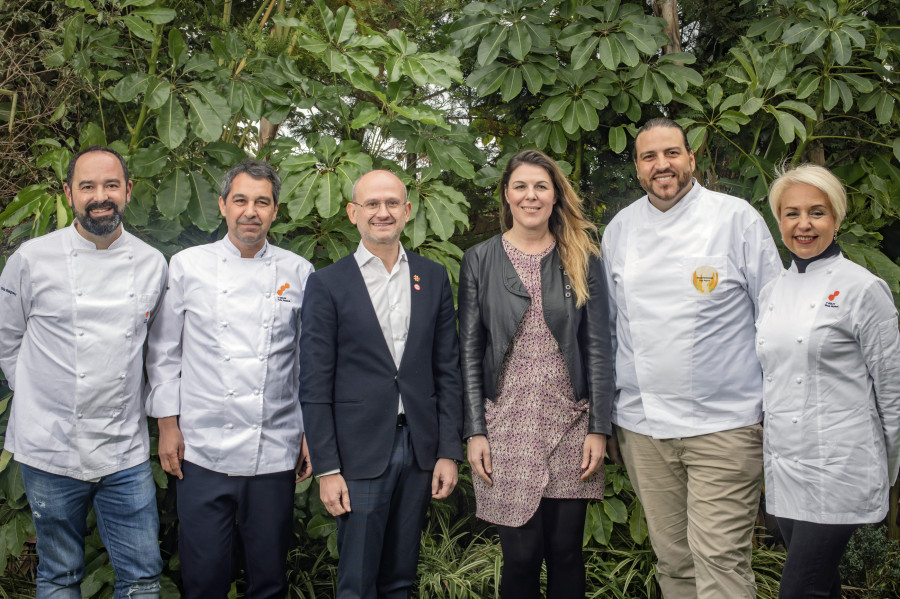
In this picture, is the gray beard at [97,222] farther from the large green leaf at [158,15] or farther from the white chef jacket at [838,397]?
the white chef jacket at [838,397]

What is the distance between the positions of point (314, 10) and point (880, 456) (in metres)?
3.07

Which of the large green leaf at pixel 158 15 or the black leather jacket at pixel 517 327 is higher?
the large green leaf at pixel 158 15

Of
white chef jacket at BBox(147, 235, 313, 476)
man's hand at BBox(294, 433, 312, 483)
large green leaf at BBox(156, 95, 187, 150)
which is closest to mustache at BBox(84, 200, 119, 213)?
white chef jacket at BBox(147, 235, 313, 476)

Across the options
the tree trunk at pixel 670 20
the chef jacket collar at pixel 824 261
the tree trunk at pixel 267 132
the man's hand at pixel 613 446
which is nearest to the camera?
the chef jacket collar at pixel 824 261

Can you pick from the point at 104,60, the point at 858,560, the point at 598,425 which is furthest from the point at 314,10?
the point at 858,560

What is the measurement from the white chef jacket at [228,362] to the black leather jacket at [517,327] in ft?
2.02

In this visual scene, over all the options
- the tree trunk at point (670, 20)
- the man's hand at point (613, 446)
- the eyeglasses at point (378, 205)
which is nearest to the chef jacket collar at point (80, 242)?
the eyeglasses at point (378, 205)

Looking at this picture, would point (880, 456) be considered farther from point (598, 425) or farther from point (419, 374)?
point (419, 374)

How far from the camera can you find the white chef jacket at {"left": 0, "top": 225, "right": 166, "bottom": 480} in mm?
2332

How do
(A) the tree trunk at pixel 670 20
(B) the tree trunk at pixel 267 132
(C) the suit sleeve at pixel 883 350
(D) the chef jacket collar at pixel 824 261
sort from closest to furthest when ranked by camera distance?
1. (C) the suit sleeve at pixel 883 350
2. (D) the chef jacket collar at pixel 824 261
3. (A) the tree trunk at pixel 670 20
4. (B) the tree trunk at pixel 267 132

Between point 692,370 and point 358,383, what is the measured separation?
3.58 feet

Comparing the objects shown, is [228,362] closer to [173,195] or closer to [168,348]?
[168,348]

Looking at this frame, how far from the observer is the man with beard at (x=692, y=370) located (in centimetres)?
236

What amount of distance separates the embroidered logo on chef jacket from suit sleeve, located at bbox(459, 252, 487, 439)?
0.73m
